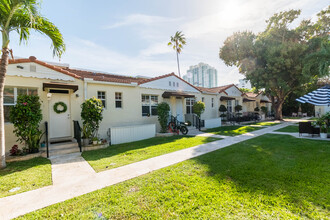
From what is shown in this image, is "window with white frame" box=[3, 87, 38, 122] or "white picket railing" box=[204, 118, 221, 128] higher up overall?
"window with white frame" box=[3, 87, 38, 122]

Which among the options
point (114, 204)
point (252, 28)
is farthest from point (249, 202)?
point (252, 28)

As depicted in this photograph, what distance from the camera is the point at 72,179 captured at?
3.78 metres

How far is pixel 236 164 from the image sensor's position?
438 cm

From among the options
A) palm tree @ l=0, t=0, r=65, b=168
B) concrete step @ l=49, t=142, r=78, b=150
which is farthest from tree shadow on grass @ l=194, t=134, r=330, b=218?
palm tree @ l=0, t=0, r=65, b=168

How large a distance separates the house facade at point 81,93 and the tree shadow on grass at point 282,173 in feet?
20.1

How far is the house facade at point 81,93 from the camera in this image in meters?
6.41

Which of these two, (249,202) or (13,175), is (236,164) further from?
(13,175)

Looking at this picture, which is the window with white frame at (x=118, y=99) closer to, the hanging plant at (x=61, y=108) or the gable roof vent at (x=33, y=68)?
the hanging plant at (x=61, y=108)

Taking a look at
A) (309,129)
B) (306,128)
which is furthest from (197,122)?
(309,129)

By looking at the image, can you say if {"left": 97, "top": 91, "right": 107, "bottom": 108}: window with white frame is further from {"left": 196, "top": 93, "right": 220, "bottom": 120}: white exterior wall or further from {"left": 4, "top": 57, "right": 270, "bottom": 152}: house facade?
{"left": 196, "top": 93, "right": 220, "bottom": 120}: white exterior wall

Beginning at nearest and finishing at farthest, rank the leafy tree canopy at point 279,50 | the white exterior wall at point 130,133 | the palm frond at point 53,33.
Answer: the palm frond at point 53,33
the white exterior wall at point 130,133
the leafy tree canopy at point 279,50

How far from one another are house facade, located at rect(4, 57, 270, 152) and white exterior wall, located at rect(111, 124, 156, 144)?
43.3 inches

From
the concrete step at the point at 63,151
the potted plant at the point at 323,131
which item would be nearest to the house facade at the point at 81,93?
the concrete step at the point at 63,151

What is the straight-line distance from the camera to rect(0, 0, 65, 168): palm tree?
4.41m
